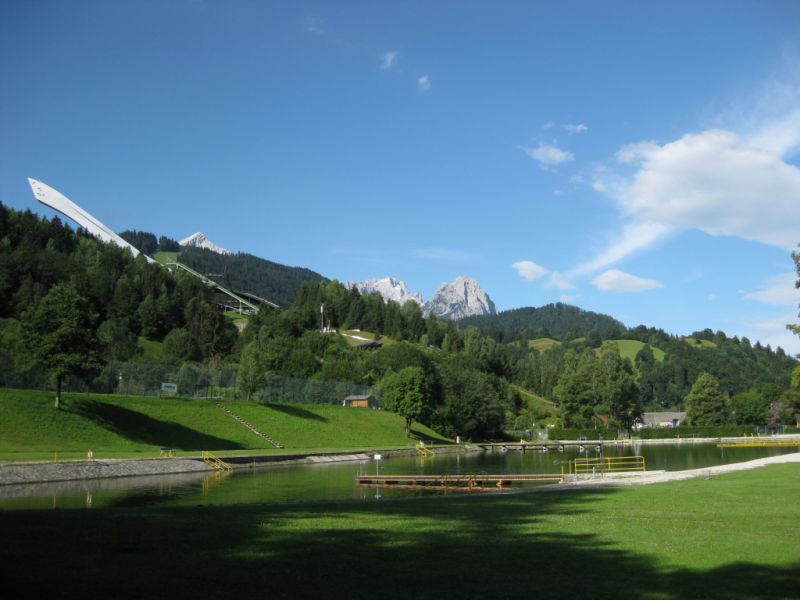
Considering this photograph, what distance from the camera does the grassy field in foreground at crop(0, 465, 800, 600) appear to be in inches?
409

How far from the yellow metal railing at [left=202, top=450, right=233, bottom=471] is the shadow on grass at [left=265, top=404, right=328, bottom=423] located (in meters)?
31.6

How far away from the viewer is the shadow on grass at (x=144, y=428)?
57878 millimetres

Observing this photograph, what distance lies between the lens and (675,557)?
41.5 ft

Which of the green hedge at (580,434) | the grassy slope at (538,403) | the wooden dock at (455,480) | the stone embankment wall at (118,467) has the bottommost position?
the green hedge at (580,434)

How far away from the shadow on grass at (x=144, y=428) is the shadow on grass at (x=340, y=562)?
42793 millimetres

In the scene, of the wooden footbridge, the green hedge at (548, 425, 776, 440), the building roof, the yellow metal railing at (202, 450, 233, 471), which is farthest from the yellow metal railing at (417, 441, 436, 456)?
the building roof

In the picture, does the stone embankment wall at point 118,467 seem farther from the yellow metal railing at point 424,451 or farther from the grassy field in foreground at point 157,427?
the yellow metal railing at point 424,451

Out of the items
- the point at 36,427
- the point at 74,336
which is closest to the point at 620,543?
the point at 36,427

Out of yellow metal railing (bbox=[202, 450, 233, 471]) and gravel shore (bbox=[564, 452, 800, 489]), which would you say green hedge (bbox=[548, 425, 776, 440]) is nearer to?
gravel shore (bbox=[564, 452, 800, 489])

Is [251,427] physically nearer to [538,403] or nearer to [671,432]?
[671,432]

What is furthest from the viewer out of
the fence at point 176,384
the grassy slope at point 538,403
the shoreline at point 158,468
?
the grassy slope at point 538,403

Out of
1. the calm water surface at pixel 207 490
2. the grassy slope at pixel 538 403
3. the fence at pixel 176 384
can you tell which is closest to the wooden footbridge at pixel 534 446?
the fence at pixel 176 384

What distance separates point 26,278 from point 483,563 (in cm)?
14692

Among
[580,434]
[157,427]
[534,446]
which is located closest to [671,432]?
[580,434]
